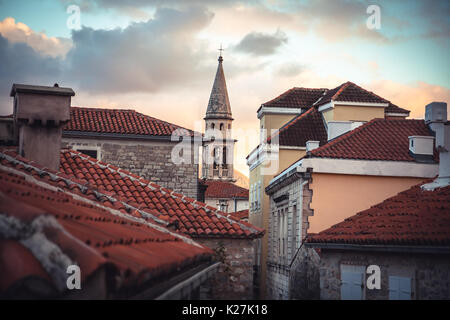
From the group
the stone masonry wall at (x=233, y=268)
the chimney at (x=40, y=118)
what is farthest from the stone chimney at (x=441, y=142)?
the chimney at (x=40, y=118)

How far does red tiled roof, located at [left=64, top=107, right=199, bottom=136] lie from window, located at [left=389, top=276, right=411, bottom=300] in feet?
45.4

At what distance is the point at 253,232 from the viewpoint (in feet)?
47.5

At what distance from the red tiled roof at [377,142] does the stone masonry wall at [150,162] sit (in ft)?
21.7

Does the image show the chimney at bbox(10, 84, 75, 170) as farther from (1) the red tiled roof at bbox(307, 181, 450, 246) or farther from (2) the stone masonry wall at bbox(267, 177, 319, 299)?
(2) the stone masonry wall at bbox(267, 177, 319, 299)

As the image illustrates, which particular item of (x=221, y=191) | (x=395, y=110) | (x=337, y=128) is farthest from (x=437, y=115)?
(x=221, y=191)

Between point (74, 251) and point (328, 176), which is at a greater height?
point (328, 176)

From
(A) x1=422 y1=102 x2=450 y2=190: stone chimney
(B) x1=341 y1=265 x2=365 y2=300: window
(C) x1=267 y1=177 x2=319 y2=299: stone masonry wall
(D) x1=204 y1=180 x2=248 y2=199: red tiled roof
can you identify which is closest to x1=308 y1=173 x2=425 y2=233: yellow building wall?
(C) x1=267 y1=177 x2=319 y2=299: stone masonry wall

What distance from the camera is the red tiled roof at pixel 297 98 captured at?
33750mm

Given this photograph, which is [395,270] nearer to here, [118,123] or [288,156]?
[118,123]

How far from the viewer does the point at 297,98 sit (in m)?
34.2

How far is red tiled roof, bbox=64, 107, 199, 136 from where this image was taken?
80.8 ft
